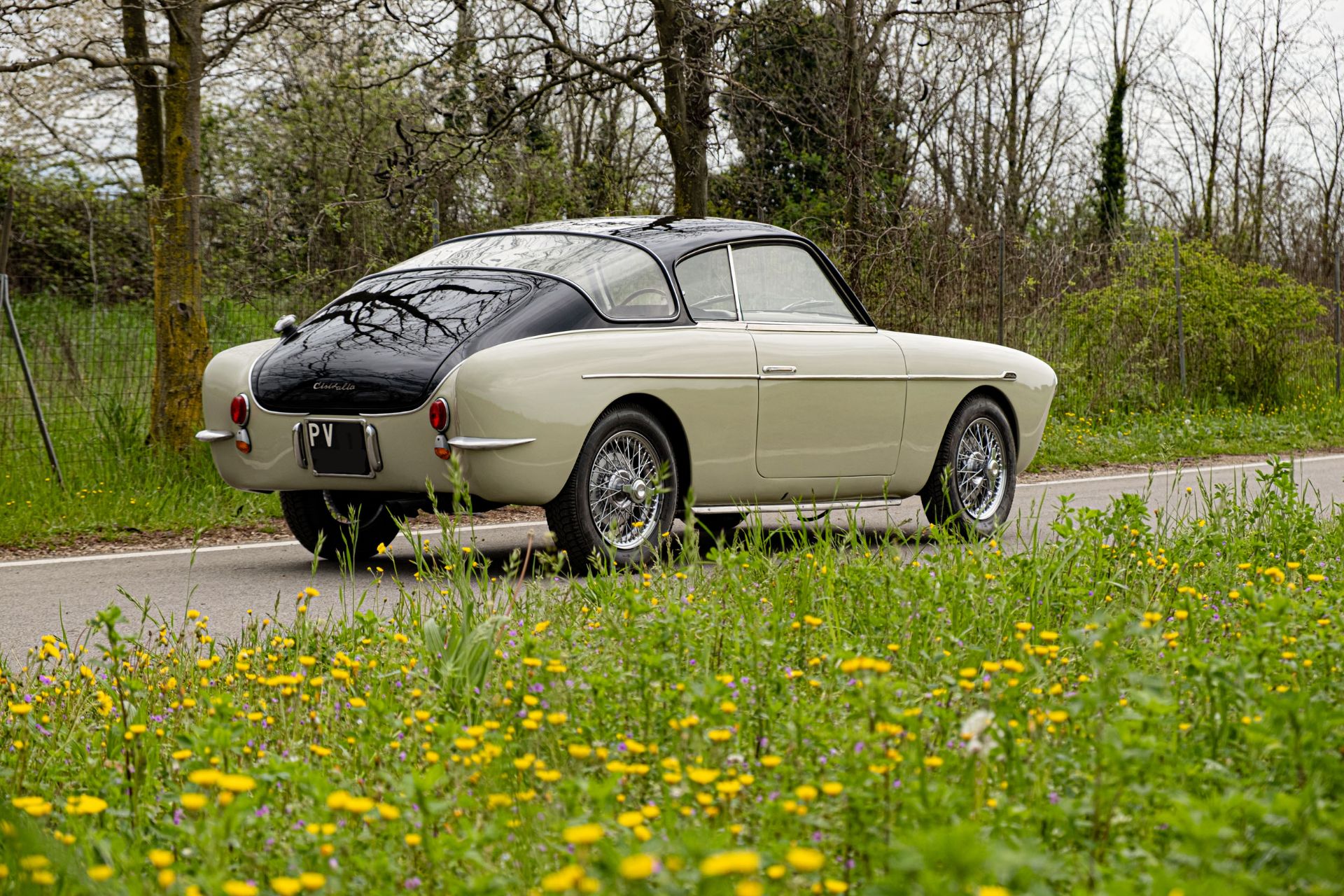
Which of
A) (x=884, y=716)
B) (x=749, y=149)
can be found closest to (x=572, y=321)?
(x=884, y=716)

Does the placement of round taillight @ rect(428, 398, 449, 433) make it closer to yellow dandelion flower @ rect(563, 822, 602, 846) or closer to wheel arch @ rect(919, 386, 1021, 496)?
wheel arch @ rect(919, 386, 1021, 496)

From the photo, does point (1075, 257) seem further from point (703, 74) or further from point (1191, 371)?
point (703, 74)

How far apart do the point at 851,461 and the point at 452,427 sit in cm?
235

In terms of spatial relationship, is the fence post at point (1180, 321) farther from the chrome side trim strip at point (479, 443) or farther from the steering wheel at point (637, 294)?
the chrome side trim strip at point (479, 443)

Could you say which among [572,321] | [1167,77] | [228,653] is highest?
[1167,77]

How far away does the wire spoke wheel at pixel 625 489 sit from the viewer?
623 centimetres

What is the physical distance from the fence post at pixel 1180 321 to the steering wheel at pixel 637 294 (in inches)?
457

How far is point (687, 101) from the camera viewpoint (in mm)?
12820

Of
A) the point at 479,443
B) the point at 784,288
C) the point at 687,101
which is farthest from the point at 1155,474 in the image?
the point at 479,443

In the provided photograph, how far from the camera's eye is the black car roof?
6934mm

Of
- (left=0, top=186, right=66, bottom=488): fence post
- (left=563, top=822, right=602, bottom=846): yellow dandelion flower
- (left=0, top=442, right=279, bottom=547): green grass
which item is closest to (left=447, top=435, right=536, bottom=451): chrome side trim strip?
(left=0, top=442, right=279, bottom=547): green grass

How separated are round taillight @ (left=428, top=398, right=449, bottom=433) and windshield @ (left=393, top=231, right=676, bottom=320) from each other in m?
0.94

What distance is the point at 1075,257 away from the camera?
17156mm

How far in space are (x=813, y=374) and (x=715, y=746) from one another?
4.36 metres
